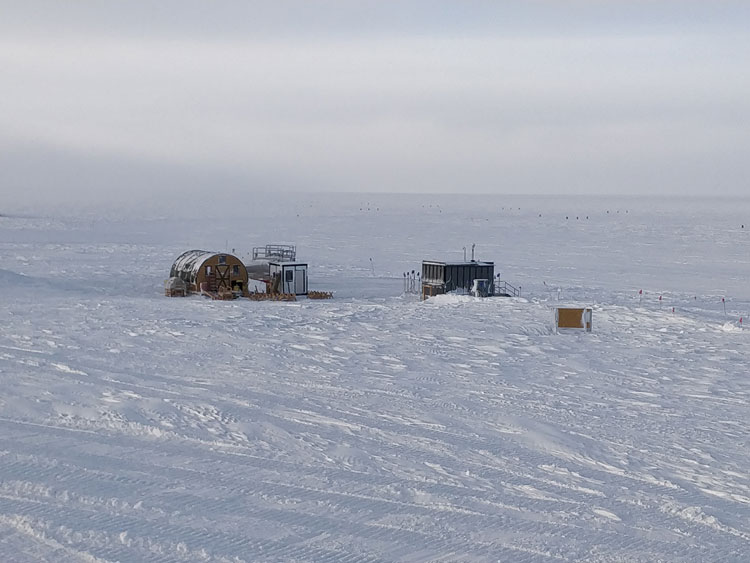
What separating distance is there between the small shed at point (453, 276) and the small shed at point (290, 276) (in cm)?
511

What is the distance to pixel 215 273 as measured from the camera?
3359 centimetres

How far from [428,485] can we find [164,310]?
61.7 ft

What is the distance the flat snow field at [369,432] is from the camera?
29.5 feet

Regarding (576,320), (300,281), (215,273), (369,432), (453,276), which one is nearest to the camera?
(369,432)

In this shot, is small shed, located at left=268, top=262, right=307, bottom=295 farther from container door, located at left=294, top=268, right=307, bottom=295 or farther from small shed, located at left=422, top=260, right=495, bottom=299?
small shed, located at left=422, top=260, right=495, bottom=299

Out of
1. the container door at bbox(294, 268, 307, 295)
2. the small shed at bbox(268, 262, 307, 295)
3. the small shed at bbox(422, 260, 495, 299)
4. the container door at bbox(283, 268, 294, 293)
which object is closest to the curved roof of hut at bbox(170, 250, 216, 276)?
the small shed at bbox(268, 262, 307, 295)

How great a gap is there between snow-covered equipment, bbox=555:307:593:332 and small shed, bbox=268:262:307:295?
44.0ft

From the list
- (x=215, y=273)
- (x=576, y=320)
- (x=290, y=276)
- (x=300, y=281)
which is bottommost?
(x=576, y=320)

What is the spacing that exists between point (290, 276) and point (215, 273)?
3.07 meters

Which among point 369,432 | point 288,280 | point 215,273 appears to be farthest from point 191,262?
point 369,432

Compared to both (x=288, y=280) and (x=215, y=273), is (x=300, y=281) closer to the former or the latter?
(x=288, y=280)

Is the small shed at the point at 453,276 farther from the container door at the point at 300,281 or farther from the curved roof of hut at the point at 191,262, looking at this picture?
the curved roof of hut at the point at 191,262

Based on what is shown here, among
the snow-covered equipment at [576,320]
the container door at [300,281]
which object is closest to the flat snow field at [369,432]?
the snow-covered equipment at [576,320]

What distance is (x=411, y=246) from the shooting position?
6406cm
